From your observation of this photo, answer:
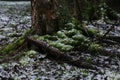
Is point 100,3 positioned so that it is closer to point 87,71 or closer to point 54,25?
point 54,25

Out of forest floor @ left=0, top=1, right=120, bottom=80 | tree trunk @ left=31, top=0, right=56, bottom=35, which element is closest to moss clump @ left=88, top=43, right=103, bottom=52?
forest floor @ left=0, top=1, right=120, bottom=80

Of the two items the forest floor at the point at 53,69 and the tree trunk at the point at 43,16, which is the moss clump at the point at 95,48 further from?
the tree trunk at the point at 43,16

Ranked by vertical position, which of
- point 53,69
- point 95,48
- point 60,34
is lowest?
point 53,69

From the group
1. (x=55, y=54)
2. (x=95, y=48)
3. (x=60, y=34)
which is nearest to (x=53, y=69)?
(x=55, y=54)

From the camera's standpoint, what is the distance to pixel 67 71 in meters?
6.78

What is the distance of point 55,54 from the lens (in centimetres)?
723

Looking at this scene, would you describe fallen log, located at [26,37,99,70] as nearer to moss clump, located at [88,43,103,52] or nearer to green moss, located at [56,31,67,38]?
green moss, located at [56,31,67,38]

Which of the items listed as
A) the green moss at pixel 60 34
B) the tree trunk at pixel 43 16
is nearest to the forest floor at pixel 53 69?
the green moss at pixel 60 34

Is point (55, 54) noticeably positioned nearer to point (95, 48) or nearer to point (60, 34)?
point (95, 48)

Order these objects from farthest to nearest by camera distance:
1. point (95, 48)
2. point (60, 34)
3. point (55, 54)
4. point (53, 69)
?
point (60, 34)
point (95, 48)
point (55, 54)
point (53, 69)

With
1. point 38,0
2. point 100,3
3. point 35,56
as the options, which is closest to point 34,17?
point 38,0

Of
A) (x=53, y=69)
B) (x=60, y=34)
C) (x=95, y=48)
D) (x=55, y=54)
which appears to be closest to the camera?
(x=53, y=69)

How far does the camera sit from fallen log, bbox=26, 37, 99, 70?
6.78 metres

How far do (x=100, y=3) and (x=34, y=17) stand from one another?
4.71 m
